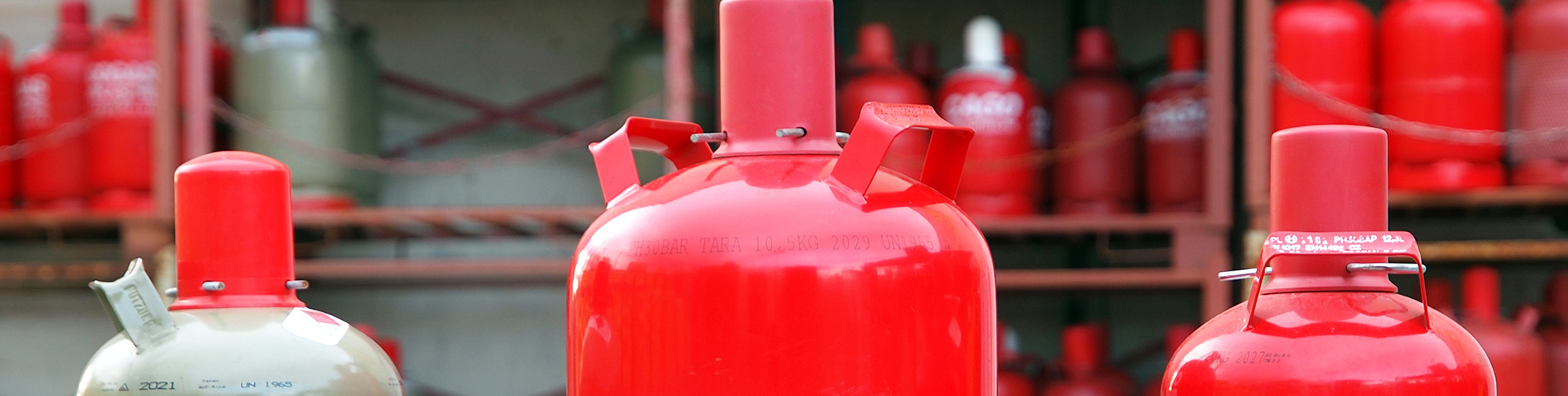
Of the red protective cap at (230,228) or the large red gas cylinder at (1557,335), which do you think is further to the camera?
the large red gas cylinder at (1557,335)

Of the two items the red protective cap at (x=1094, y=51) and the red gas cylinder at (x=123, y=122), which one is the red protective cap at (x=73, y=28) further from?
the red protective cap at (x=1094, y=51)

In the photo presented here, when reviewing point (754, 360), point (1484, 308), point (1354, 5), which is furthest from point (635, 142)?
point (1354, 5)

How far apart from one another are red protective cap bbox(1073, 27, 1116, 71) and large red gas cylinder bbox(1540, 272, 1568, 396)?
80cm

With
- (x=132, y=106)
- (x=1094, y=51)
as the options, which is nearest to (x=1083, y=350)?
(x=1094, y=51)

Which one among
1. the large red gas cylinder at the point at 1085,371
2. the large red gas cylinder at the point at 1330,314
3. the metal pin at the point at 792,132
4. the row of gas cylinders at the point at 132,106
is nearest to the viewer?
the large red gas cylinder at the point at 1330,314

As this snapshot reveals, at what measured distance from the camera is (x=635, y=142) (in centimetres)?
96

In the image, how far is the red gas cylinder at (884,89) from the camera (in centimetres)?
239

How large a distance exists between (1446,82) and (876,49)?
0.91 metres

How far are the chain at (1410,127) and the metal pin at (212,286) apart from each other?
5.84 feet

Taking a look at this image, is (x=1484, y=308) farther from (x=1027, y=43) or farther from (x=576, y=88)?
(x=576, y=88)

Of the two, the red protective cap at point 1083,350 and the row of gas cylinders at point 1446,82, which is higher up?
the row of gas cylinders at point 1446,82

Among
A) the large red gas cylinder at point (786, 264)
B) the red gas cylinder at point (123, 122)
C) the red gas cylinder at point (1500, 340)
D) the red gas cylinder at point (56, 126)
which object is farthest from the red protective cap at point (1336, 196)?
the red gas cylinder at point (56, 126)

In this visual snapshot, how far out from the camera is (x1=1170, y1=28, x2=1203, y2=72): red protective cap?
2.43 metres

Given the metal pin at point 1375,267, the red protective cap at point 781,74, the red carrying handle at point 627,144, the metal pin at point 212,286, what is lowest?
the metal pin at point 212,286
